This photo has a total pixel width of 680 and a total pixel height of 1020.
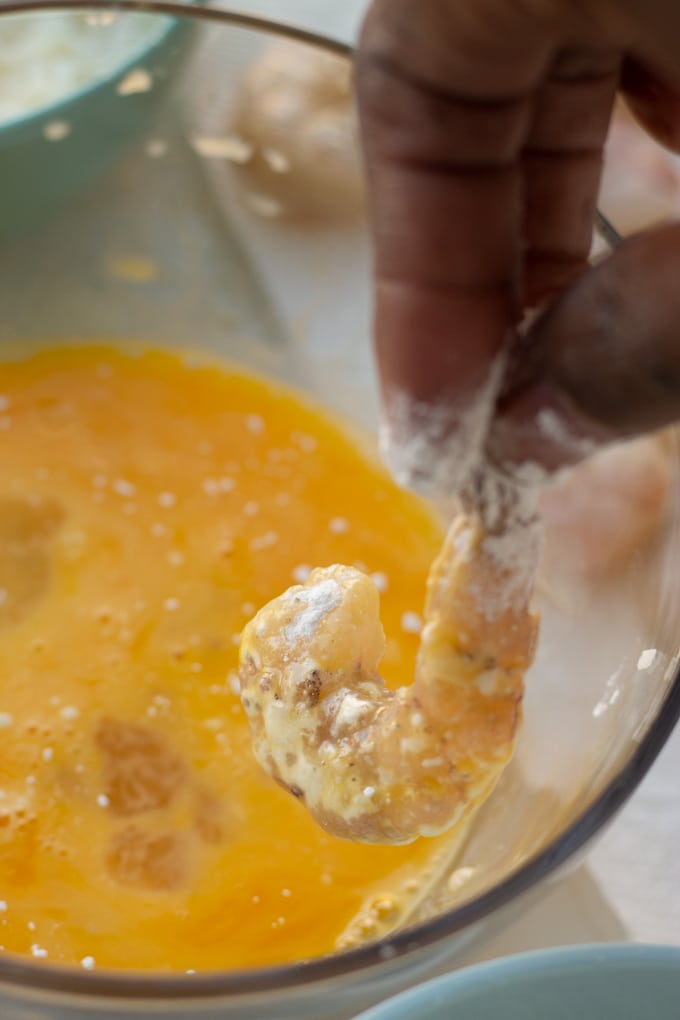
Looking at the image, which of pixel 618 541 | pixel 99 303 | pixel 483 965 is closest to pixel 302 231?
pixel 99 303

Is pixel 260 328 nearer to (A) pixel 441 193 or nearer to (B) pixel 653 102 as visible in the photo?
(B) pixel 653 102

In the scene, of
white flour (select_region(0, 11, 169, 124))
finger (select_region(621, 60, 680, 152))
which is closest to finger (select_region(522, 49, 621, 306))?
finger (select_region(621, 60, 680, 152))

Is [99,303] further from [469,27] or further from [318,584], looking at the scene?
[469,27]

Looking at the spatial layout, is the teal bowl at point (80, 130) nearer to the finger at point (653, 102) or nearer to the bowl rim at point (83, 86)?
the bowl rim at point (83, 86)

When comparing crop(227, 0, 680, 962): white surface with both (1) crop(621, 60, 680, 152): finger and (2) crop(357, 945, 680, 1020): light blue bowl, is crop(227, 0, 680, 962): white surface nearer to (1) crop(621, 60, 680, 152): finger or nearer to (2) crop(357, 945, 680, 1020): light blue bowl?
(2) crop(357, 945, 680, 1020): light blue bowl

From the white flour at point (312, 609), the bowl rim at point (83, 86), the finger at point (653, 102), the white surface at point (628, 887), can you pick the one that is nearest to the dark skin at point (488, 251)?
the finger at point (653, 102)

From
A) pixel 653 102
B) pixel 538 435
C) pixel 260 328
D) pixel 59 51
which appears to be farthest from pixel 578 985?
pixel 59 51
